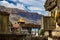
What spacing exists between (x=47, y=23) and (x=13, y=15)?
48.5m

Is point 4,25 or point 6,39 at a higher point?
point 4,25

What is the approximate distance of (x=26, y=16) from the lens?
58531 mm

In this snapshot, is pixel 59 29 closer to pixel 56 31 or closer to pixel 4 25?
pixel 56 31

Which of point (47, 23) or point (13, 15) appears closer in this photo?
point (47, 23)

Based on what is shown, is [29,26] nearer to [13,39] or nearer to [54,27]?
[54,27]

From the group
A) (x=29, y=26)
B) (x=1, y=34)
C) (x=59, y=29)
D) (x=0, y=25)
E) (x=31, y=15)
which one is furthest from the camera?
(x=31, y=15)

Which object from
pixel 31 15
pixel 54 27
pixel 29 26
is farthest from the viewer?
pixel 31 15

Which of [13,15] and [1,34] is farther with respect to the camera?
[13,15]

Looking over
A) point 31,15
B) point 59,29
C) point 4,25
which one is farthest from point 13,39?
point 31,15

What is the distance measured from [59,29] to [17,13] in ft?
161

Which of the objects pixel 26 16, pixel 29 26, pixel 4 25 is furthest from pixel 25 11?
pixel 4 25

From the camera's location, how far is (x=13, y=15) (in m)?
59.2

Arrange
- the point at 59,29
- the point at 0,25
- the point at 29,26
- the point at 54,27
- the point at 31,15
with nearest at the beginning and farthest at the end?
the point at 0,25
the point at 59,29
the point at 54,27
the point at 29,26
the point at 31,15

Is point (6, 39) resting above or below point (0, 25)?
below
